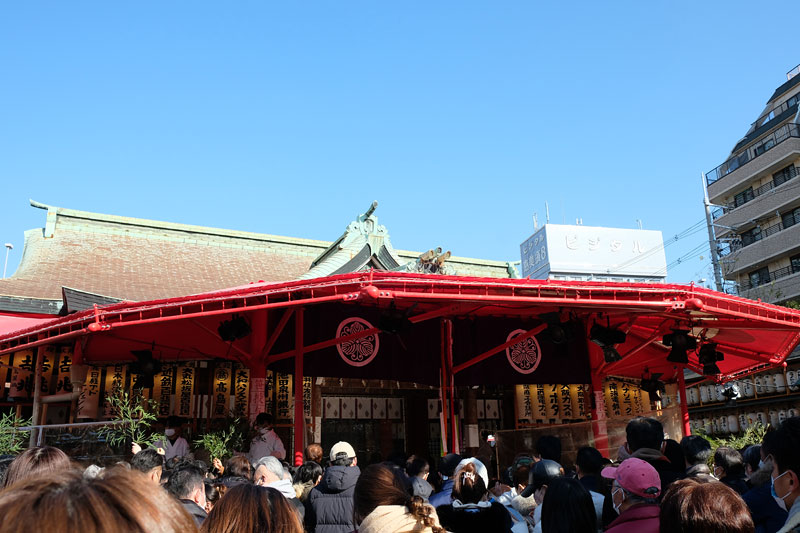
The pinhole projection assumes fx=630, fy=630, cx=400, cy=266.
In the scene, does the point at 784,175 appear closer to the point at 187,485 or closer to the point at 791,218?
the point at 791,218

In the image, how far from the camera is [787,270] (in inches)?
1476

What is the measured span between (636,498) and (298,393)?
721 cm

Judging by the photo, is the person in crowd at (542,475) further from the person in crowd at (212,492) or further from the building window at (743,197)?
the building window at (743,197)

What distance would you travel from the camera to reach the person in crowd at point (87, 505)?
1.12 metres

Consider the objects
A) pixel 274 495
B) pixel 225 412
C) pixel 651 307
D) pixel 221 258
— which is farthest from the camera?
pixel 221 258

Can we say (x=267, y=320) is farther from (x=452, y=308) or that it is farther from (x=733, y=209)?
(x=733, y=209)

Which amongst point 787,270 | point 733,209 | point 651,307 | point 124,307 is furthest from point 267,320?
point 733,209

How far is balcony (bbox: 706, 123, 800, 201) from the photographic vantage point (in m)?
37.5

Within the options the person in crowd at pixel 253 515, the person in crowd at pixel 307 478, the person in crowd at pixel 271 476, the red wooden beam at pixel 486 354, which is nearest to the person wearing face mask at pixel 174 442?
the person in crowd at pixel 307 478

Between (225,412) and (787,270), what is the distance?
36190 millimetres

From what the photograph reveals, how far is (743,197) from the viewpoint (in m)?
41.7

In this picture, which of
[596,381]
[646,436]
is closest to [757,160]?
[596,381]

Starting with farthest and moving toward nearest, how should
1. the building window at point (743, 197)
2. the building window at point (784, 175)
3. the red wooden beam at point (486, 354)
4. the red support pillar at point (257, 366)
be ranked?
the building window at point (743, 197)
the building window at point (784, 175)
the red wooden beam at point (486, 354)
the red support pillar at point (257, 366)

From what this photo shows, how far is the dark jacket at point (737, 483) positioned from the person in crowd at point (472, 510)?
192 centimetres
